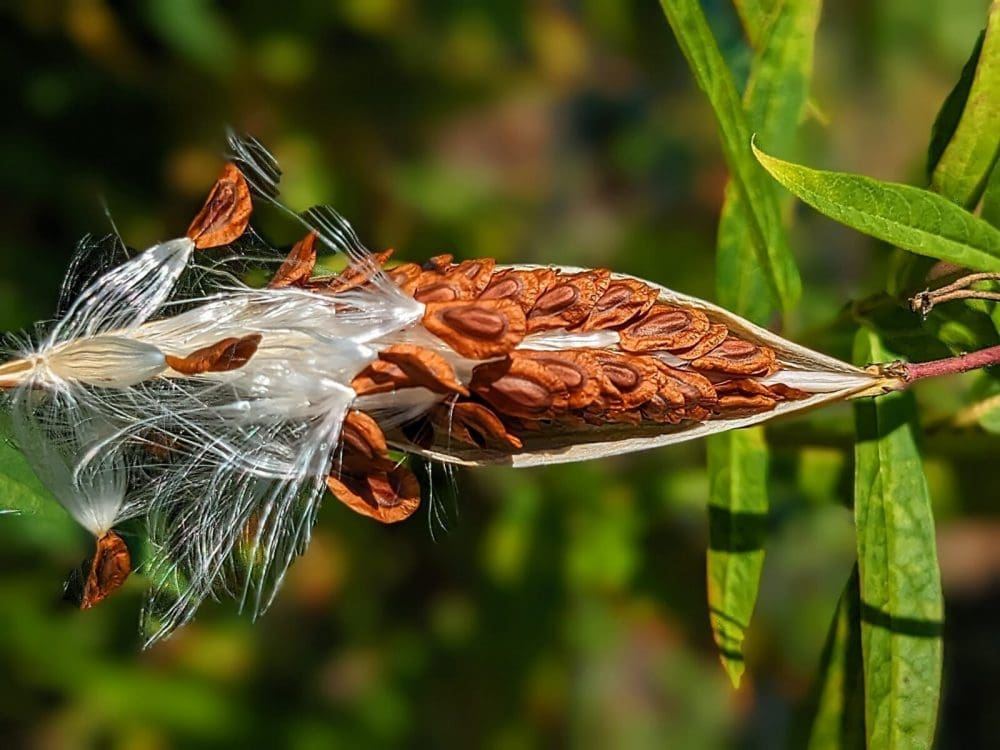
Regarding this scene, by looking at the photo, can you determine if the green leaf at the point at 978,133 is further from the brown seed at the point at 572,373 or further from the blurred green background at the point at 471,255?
the blurred green background at the point at 471,255

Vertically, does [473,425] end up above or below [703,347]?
below

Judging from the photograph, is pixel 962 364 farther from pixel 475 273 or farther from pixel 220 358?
pixel 220 358

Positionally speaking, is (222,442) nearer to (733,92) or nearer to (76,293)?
(76,293)

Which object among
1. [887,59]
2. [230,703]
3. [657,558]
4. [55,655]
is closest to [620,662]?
[657,558]

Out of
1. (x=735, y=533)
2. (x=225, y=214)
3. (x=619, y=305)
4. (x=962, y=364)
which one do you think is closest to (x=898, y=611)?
(x=735, y=533)

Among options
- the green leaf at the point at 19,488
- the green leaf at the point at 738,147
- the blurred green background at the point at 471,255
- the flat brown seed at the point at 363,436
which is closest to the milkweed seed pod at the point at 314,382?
the flat brown seed at the point at 363,436

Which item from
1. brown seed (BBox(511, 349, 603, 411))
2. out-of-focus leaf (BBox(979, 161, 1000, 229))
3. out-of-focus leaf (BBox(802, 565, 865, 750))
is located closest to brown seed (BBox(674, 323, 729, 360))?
brown seed (BBox(511, 349, 603, 411))
